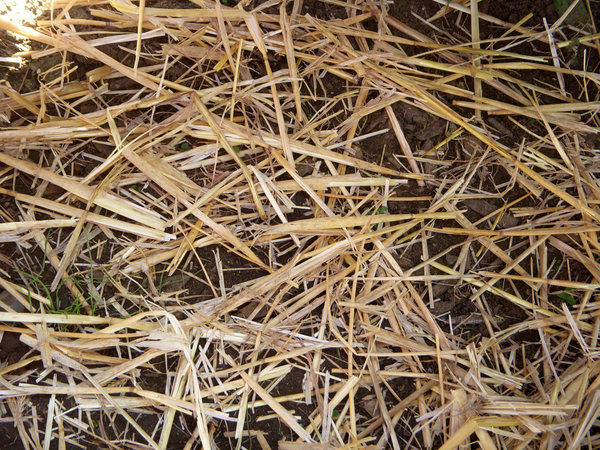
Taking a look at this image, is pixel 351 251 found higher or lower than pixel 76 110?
lower

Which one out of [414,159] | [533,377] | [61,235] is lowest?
[533,377]

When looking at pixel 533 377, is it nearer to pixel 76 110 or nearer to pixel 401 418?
pixel 401 418

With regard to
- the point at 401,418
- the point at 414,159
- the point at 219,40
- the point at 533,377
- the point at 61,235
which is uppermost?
the point at 219,40

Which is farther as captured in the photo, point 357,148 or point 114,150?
point 357,148

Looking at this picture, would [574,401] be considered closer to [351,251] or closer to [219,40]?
Answer: [351,251]

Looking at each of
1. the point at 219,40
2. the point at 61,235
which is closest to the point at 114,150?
the point at 61,235

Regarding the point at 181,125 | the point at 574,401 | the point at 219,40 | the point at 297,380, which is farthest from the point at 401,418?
the point at 219,40
